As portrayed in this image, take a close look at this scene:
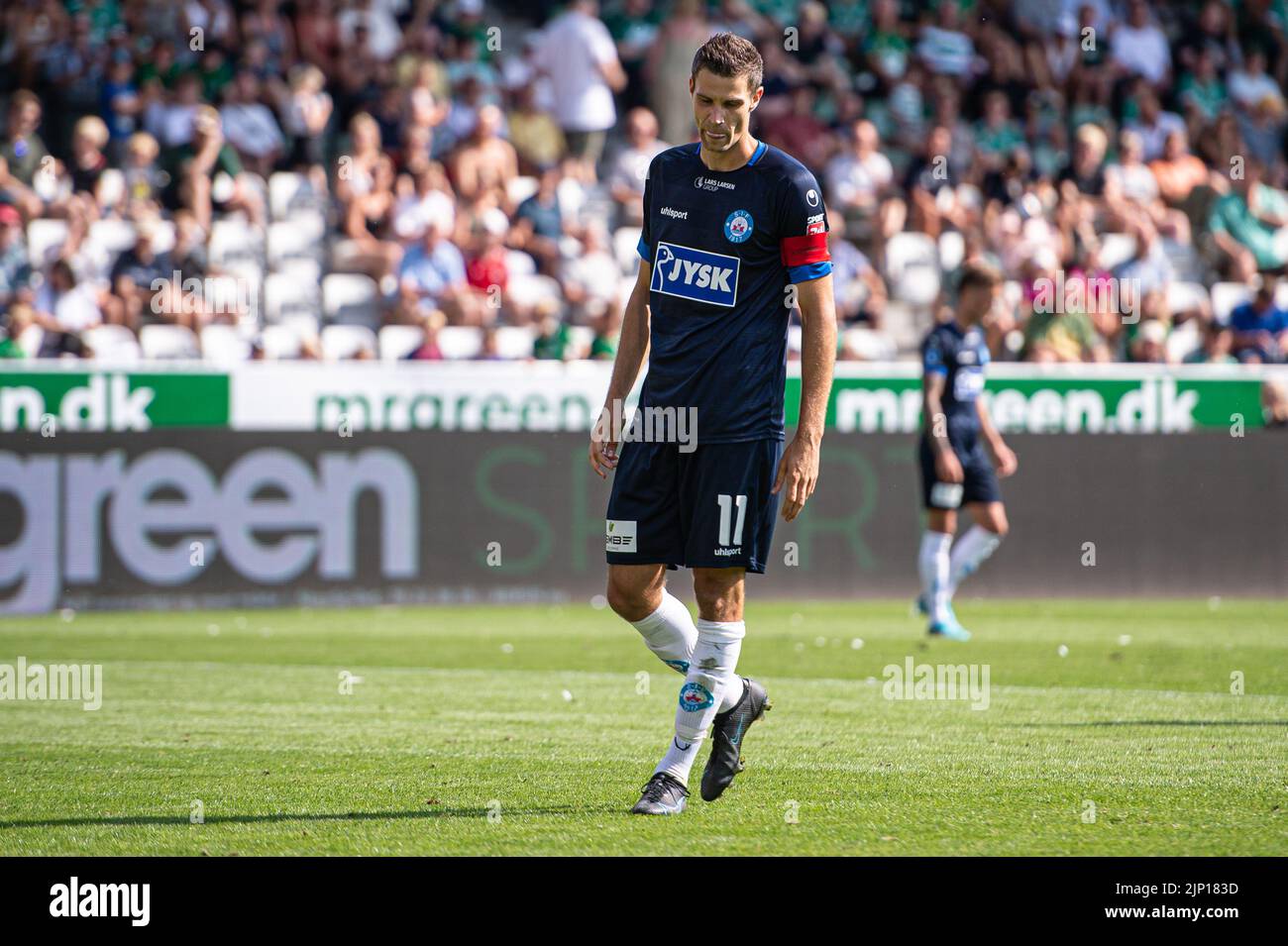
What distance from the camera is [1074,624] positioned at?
14891mm

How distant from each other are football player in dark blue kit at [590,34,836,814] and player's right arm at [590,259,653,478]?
3.8 inches

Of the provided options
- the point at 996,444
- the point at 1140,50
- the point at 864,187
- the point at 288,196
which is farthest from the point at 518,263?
the point at 1140,50

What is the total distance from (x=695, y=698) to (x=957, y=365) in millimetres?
7811

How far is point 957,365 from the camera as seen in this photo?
14.0 metres

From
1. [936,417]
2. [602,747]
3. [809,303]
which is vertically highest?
[809,303]

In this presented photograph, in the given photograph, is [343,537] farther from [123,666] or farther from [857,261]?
[857,261]

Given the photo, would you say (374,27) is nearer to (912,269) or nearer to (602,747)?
(912,269)

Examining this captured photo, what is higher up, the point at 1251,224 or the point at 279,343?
the point at 1251,224

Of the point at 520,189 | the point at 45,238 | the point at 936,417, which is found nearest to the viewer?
the point at 936,417

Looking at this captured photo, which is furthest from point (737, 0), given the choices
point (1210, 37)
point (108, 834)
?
point (108, 834)

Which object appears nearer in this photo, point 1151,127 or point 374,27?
point 374,27

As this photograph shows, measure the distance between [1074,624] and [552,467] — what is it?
468 cm

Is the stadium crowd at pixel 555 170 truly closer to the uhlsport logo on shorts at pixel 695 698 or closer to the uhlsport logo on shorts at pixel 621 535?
the uhlsport logo on shorts at pixel 621 535

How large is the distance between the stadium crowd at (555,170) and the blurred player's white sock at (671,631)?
10868mm
